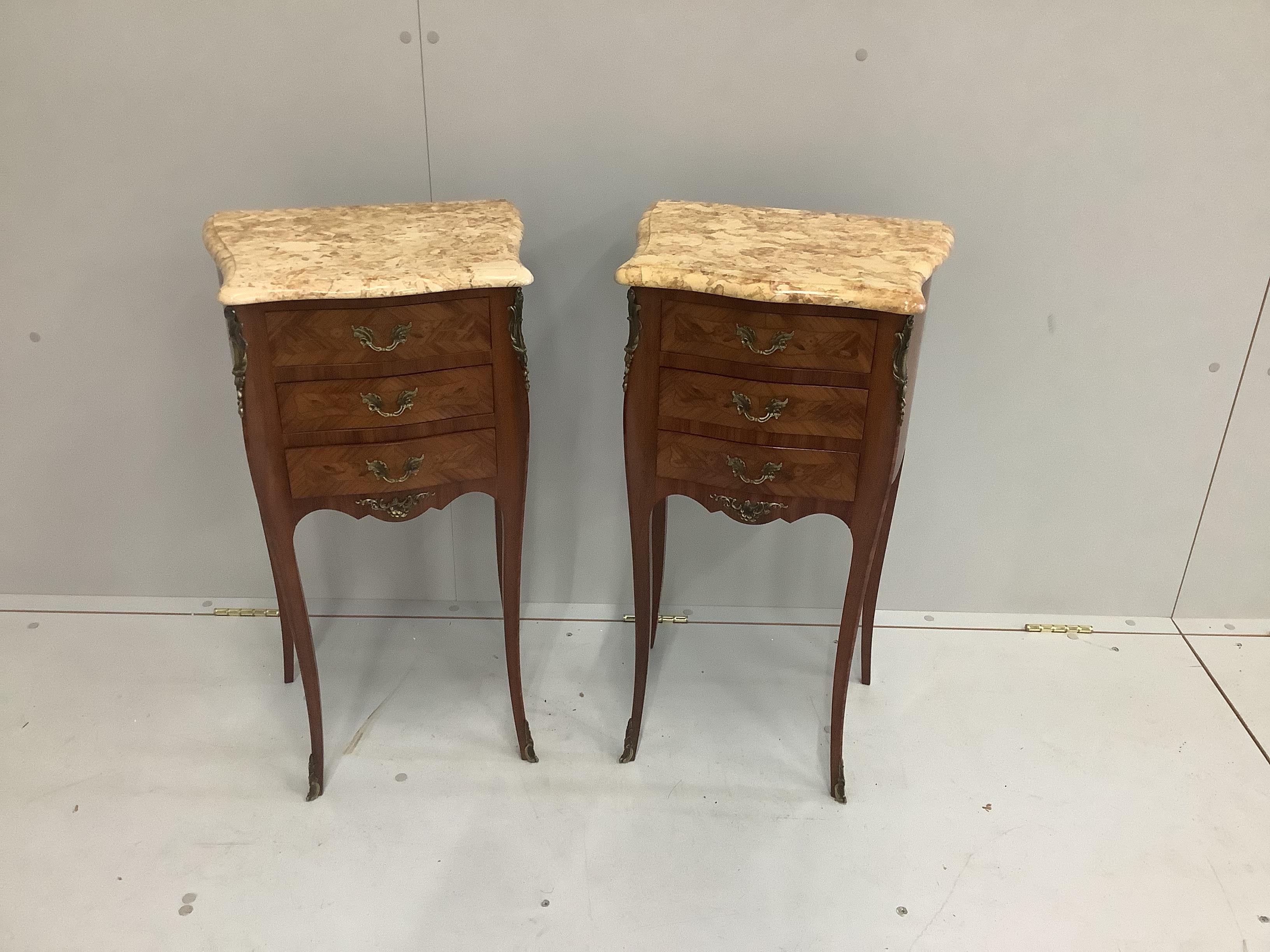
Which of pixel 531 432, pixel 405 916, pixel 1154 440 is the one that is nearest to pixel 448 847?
pixel 405 916

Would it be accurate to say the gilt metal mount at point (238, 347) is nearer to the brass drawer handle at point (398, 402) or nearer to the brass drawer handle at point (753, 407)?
the brass drawer handle at point (398, 402)

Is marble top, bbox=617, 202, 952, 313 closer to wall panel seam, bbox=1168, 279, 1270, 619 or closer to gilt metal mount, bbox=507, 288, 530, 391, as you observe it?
gilt metal mount, bbox=507, 288, 530, 391

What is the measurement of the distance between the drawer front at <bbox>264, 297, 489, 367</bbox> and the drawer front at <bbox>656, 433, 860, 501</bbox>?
1.13 ft

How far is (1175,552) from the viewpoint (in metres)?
2.14

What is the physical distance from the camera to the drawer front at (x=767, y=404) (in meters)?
1.46

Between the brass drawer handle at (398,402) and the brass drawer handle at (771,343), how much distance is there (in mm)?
486

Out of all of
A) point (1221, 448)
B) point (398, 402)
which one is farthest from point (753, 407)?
point (1221, 448)

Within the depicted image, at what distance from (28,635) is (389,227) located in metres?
1.25

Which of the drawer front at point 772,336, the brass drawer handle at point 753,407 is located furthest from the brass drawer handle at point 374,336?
the brass drawer handle at point 753,407

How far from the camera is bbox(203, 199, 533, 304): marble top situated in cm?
136

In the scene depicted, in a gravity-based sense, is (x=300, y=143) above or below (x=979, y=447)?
above

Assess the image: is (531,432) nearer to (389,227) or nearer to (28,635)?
(389,227)

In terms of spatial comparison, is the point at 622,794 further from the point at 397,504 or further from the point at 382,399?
the point at 382,399

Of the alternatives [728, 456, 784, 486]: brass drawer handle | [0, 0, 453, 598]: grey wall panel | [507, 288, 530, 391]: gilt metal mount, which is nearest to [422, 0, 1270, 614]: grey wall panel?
[0, 0, 453, 598]: grey wall panel
